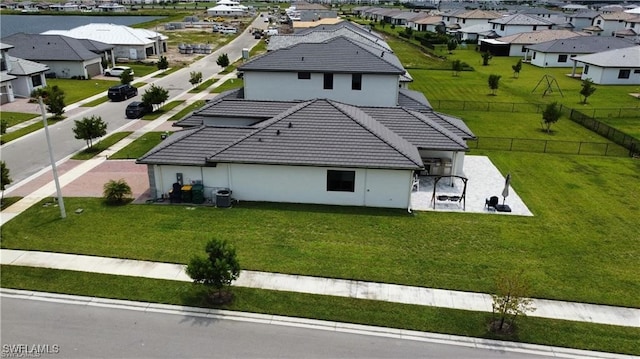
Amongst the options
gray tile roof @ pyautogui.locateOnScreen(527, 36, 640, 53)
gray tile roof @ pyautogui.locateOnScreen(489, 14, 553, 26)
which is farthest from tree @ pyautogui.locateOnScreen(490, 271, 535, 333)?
gray tile roof @ pyautogui.locateOnScreen(489, 14, 553, 26)

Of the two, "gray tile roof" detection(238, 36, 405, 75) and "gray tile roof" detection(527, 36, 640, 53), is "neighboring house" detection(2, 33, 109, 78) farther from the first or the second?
"gray tile roof" detection(527, 36, 640, 53)

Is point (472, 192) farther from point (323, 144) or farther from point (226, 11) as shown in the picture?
point (226, 11)

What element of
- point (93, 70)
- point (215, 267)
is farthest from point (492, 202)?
point (93, 70)

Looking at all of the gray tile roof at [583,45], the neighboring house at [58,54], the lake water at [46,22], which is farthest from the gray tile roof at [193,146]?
the lake water at [46,22]

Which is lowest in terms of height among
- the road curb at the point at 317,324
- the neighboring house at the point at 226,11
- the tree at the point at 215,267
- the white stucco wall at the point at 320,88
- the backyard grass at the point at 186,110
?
the road curb at the point at 317,324

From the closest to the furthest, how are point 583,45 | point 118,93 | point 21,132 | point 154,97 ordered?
point 21,132, point 154,97, point 118,93, point 583,45

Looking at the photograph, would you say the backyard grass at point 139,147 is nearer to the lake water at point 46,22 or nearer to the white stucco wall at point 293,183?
the white stucco wall at point 293,183
